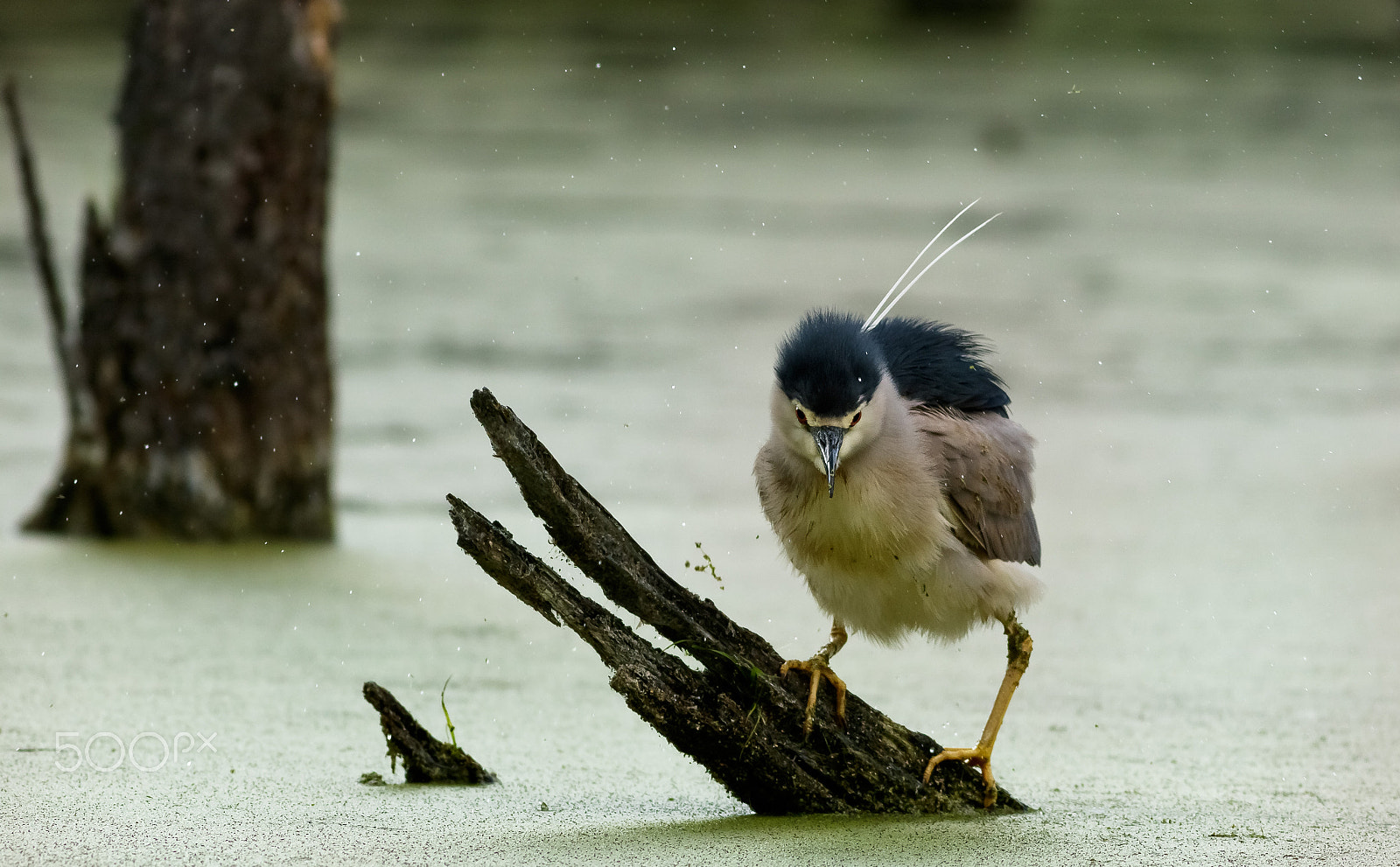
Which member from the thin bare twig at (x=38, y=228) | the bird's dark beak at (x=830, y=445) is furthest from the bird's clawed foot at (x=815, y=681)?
the thin bare twig at (x=38, y=228)

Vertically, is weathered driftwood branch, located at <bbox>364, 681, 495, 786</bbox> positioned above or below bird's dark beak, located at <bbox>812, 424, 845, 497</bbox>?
below

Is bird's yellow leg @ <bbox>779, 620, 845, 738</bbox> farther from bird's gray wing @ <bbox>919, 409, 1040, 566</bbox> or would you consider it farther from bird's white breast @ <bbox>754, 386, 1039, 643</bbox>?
bird's gray wing @ <bbox>919, 409, 1040, 566</bbox>

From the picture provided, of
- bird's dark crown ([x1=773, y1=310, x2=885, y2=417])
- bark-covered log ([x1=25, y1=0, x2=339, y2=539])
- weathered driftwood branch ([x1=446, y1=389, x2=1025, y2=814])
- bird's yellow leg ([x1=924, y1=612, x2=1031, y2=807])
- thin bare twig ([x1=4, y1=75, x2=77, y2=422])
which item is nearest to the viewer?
weathered driftwood branch ([x1=446, y1=389, x2=1025, y2=814])

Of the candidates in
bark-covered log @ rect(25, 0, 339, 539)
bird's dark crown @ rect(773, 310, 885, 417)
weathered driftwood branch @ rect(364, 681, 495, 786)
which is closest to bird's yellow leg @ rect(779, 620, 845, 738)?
bird's dark crown @ rect(773, 310, 885, 417)

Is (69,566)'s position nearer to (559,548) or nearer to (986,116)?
(559,548)

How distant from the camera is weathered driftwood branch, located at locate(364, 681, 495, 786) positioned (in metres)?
2.72

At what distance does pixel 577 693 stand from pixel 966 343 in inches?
45.4

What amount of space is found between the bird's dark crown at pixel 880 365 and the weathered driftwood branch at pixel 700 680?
37 centimetres

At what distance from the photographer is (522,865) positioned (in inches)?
92.4

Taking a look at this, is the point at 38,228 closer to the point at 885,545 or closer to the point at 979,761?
the point at 885,545

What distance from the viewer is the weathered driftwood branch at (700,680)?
2400 mm

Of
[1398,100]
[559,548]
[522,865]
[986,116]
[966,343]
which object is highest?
[1398,100]

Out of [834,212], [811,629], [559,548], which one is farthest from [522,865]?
[834,212]

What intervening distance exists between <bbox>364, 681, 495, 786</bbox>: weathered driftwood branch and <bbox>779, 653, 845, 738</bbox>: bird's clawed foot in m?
0.59
